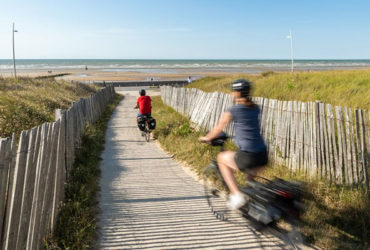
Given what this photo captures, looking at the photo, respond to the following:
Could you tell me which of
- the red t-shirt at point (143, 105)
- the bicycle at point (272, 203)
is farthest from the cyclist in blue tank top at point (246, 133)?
the red t-shirt at point (143, 105)

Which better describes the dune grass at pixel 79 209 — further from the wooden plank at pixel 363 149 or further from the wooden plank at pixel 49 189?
the wooden plank at pixel 363 149

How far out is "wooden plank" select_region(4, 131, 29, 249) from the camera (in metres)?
2.93

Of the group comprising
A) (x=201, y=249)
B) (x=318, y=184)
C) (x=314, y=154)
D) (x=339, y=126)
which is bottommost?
(x=201, y=249)

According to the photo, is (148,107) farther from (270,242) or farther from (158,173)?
(270,242)

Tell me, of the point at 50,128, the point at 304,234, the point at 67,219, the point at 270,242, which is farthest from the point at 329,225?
the point at 50,128

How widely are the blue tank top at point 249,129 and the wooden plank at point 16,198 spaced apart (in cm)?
242

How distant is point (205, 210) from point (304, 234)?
5.01 ft

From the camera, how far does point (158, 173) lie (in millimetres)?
7238

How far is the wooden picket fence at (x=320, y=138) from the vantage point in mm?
4984

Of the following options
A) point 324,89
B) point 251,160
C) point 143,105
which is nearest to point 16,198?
point 251,160

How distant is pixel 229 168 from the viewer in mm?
4375

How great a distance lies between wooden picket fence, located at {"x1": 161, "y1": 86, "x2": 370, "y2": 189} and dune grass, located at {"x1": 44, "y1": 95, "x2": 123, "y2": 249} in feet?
12.3

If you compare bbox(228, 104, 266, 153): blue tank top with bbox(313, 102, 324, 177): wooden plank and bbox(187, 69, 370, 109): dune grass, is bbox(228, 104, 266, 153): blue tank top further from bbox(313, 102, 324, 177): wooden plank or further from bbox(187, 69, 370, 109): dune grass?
bbox(187, 69, 370, 109): dune grass

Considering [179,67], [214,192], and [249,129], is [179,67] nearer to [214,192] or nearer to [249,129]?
[214,192]
